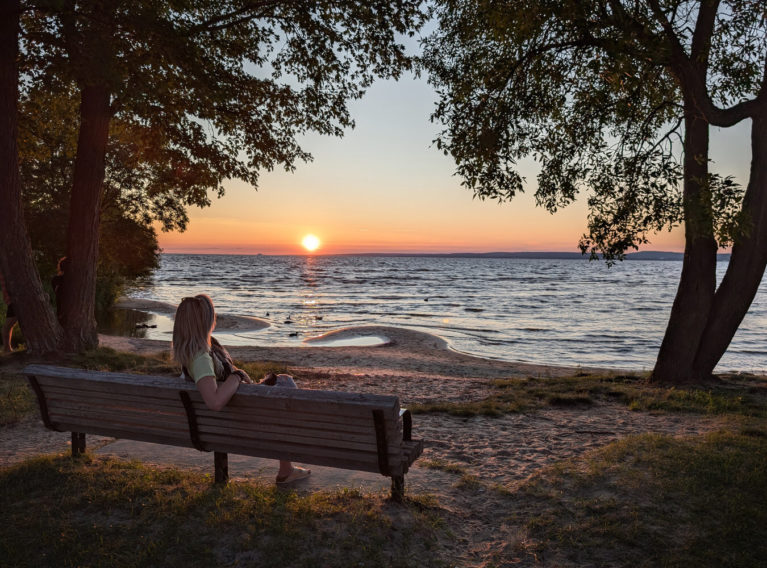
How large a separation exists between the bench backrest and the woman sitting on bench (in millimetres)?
136

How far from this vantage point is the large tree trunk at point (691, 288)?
934 cm

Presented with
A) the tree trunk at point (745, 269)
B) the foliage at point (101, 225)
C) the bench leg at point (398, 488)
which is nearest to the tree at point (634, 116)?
the tree trunk at point (745, 269)

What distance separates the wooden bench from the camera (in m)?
3.79

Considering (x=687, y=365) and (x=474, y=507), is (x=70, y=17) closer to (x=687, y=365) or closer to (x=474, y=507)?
(x=474, y=507)

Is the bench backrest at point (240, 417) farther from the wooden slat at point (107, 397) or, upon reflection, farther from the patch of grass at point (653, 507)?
the patch of grass at point (653, 507)

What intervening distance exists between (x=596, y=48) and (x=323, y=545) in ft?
30.6

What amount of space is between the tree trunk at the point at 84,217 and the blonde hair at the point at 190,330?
869 cm

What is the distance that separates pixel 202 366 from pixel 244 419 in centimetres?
53

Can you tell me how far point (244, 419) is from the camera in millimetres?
4145

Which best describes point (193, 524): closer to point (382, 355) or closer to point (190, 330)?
point (190, 330)

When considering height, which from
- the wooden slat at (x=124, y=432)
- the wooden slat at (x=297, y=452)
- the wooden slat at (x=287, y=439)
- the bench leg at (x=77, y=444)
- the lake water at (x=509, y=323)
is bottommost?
the lake water at (x=509, y=323)

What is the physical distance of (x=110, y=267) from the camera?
28719 mm

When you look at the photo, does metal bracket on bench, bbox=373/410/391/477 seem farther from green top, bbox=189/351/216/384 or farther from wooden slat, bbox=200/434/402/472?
green top, bbox=189/351/216/384

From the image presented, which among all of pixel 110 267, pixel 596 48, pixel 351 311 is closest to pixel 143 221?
pixel 110 267
